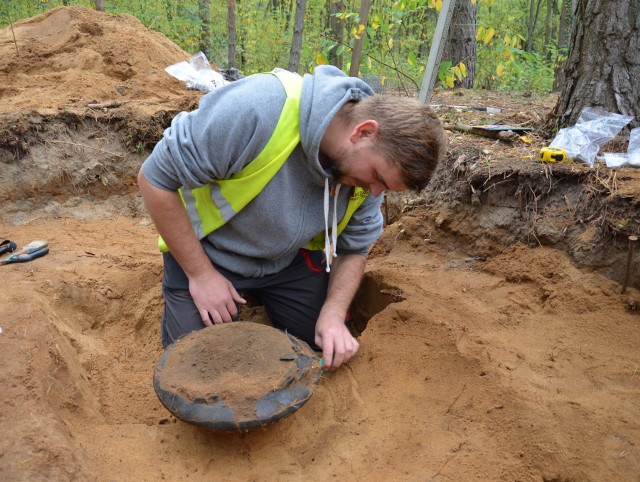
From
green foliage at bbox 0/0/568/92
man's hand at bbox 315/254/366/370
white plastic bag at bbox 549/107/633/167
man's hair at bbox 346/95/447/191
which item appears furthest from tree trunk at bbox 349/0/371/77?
green foliage at bbox 0/0/568/92

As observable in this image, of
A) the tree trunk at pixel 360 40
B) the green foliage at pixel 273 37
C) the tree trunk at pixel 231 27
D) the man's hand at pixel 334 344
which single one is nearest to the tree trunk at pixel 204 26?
the green foliage at pixel 273 37

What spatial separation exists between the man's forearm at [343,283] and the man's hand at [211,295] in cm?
46

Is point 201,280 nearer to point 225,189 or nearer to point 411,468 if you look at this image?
point 225,189

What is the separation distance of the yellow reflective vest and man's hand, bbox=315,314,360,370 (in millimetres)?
552

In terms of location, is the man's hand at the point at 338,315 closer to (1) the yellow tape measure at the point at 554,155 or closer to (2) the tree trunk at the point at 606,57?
(1) the yellow tape measure at the point at 554,155

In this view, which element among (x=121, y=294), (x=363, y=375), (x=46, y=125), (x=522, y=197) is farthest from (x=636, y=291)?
(x=46, y=125)

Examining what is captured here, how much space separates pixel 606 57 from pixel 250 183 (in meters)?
2.47

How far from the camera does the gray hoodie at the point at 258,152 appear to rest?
6.14 ft

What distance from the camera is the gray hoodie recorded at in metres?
1.87

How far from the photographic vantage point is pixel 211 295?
228cm

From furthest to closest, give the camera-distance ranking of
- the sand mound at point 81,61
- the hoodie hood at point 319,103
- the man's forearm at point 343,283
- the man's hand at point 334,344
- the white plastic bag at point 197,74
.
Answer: the white plastic bag at point 197,74, the sand mound at point 81,61, the man's forearm at point 343,283, the man's hand at point 334,344, the hoodie hood at point 319,103

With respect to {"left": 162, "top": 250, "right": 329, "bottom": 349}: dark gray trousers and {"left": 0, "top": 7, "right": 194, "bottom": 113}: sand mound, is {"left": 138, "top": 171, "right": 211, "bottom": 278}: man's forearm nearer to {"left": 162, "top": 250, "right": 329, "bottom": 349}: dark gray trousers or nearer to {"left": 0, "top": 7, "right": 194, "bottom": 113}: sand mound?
{"left": 162, "top": 250, "right": 329, "bottom": 349}: dark gray trousers

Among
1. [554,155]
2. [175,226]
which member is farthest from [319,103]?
[554,155]

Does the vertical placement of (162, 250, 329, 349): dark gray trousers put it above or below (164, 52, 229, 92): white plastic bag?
below
